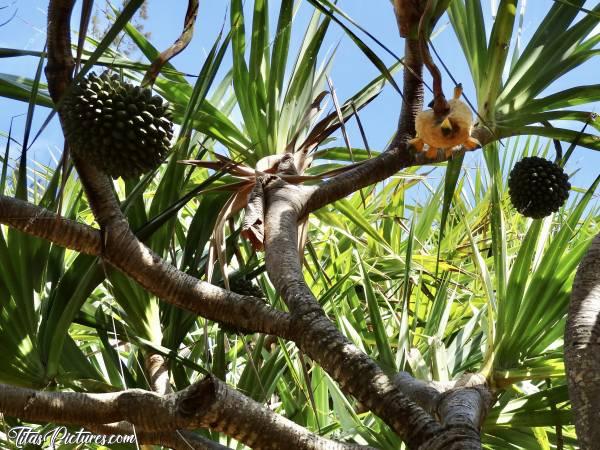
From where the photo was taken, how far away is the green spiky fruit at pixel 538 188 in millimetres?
1424

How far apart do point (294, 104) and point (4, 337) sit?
71 centimetres

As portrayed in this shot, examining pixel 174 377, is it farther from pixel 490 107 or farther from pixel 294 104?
pixel 490 107

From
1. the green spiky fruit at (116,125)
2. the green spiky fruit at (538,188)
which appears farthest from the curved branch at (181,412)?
the green spiky fruit at (538,188)

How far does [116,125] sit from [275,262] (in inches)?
11.4

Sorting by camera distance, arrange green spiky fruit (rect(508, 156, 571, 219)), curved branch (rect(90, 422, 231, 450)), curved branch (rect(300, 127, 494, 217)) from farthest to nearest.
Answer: green spiky fruit (rect(508, 156, 571, 219)) → curved branch (rect(300, 127, 494, 217)) → curved branch (rect(90, 422, 231, 450))

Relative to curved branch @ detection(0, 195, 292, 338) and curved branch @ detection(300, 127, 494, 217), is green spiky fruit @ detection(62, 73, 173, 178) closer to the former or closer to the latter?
curved branch @ detection(0, 195, 292, 338)

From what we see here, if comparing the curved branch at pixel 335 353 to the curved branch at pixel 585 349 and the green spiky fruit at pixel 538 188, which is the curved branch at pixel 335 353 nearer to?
the curved branch at pixel 585 349

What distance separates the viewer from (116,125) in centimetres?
107

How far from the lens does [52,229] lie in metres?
1.04

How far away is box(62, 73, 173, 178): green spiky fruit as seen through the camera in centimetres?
103

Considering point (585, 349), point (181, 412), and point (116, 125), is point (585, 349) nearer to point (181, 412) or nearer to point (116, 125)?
point (181, 412)

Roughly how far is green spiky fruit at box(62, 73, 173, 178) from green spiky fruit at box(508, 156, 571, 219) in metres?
0.68

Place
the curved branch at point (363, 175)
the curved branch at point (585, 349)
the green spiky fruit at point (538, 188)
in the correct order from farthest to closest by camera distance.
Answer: the green spiky fruit at point (538, 188) < the curved branch at point (363, 175) < the curved branch at point (585, 349)

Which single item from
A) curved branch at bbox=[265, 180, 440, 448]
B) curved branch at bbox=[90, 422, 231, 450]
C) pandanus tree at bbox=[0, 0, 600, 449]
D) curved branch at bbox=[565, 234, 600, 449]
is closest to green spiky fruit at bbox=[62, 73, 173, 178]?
pandanus tree at bbox=[0, 0, 600, 449]
